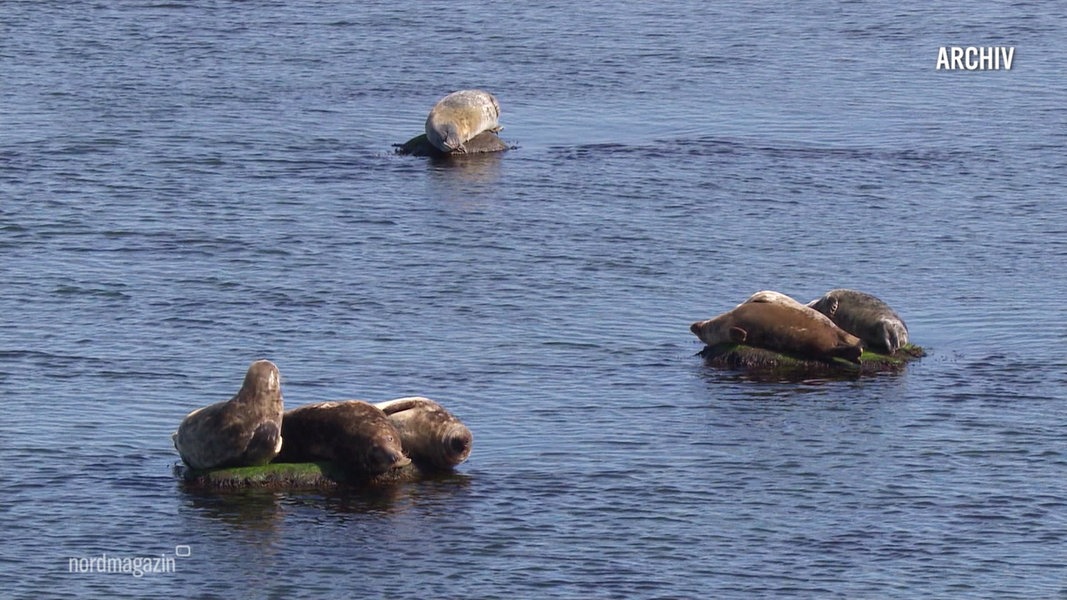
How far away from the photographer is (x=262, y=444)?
1878 centimetres

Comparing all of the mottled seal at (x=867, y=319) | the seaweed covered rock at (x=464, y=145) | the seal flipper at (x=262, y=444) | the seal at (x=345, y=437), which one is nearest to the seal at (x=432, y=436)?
the seal at (x=345, y=437)

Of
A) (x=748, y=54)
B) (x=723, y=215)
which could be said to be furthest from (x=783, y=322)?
(x=748, y=54)

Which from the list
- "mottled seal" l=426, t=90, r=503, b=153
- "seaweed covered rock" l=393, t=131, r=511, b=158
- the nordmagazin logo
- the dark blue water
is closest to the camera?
the nordmagazin logo

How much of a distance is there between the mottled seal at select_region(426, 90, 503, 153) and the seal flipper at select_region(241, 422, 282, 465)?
56.5 feet

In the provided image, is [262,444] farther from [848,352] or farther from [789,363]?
[848,352]

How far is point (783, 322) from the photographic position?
23156 millimetres

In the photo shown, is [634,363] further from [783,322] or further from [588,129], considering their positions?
[588,129]

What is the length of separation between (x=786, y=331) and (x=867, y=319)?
3.73 feet

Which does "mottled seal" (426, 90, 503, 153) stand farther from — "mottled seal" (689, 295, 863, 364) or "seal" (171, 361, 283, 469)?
"seal" (171, 361, 283, 469)

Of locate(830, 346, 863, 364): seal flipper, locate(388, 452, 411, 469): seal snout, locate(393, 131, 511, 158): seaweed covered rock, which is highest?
locate(393, 131, 511, 158): seaweed covered rock

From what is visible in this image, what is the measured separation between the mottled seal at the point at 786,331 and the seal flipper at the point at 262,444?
6551 millimetres

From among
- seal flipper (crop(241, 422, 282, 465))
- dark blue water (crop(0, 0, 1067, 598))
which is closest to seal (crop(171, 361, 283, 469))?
seal flipper (crop(241, 422, 282, 465))

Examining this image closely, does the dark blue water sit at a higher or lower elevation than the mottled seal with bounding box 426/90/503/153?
lower

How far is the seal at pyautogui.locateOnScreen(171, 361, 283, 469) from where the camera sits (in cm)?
1872
